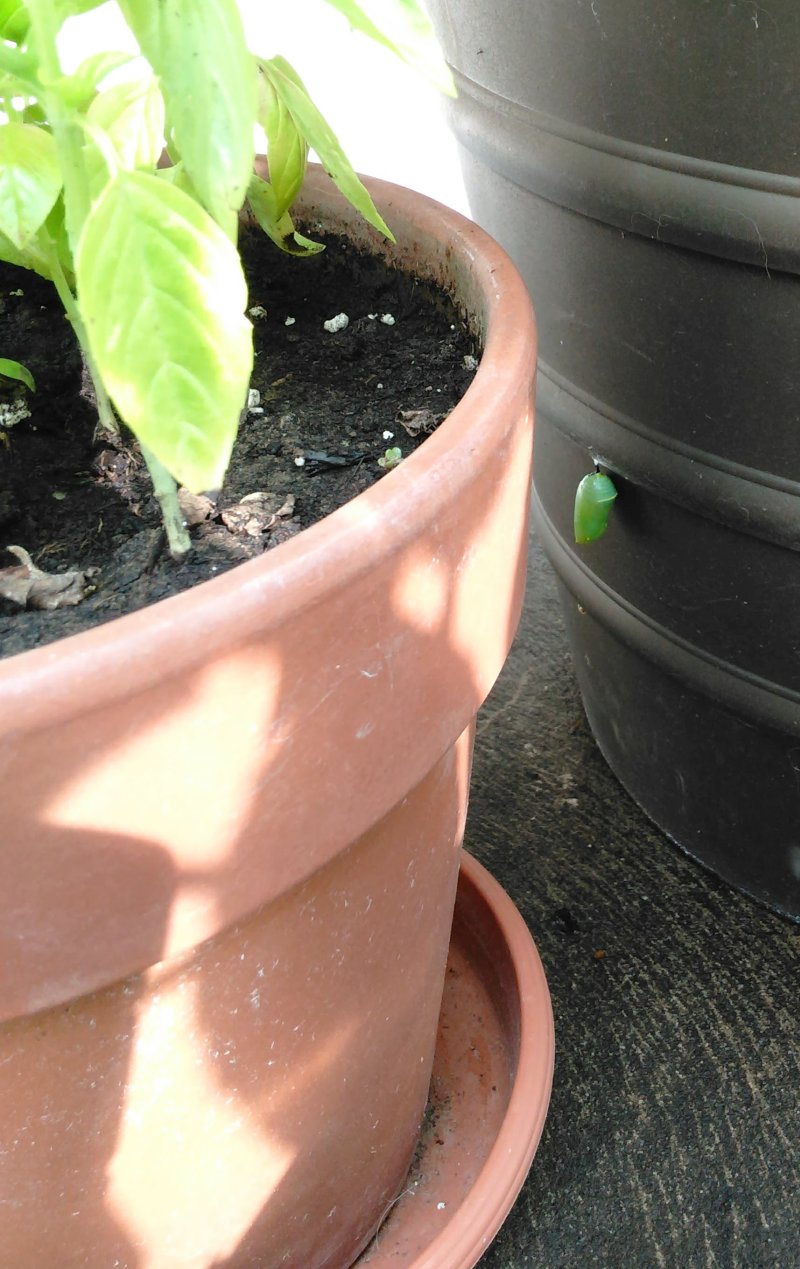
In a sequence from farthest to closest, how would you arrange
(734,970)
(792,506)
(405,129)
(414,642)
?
(405,129), (734,970), (792,506), (414,642)

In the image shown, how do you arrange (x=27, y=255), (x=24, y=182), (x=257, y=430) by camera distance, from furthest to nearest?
1. (x=257, y=430)
2. (x=27, y=255)
3. (x=24, y=182)

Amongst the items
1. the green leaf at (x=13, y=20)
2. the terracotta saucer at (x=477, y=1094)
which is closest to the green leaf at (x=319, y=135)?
the green leaf at (x=13, y=20)

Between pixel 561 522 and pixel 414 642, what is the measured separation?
569 mm

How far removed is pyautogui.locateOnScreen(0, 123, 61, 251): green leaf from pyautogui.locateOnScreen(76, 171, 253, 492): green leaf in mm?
136

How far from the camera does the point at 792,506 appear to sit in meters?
0.78

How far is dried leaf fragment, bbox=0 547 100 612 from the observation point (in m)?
0.58

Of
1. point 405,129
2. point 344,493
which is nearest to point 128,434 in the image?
point 344,493

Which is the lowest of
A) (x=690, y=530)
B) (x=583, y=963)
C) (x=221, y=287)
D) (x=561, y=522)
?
(x=583, y=963)

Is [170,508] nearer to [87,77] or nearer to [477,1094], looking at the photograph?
[87,77]

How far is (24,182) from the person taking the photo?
0.52 metres

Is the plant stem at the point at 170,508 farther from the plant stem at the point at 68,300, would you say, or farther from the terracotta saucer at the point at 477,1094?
the terracotta saucer at the point at 477,1094

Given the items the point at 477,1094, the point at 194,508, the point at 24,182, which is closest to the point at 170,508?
the point at 194,508

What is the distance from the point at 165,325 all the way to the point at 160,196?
1.9 inches

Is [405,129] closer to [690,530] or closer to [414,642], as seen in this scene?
[690,530]
